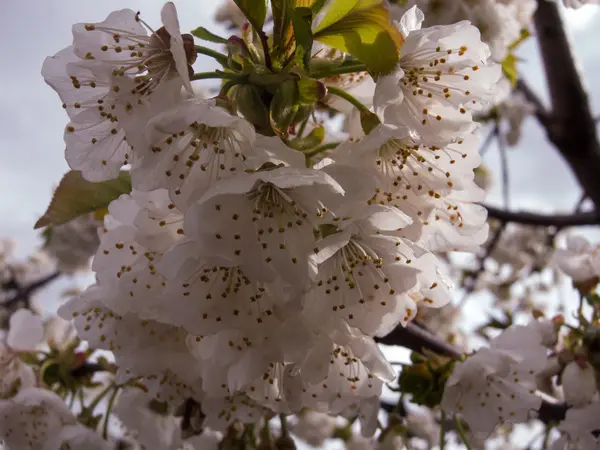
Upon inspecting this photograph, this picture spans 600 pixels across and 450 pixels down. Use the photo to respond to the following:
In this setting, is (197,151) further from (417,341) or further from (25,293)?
(25,293)

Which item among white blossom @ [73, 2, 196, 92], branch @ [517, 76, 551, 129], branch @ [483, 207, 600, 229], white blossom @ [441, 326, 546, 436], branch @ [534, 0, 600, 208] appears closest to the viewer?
white blossom @ [73, 2, 196, 92]

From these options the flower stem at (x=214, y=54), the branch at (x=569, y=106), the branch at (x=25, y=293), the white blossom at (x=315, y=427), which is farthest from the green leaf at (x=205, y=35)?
the white blossom at (x=315, y=427)

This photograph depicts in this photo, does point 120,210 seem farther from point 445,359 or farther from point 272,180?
point 445,359

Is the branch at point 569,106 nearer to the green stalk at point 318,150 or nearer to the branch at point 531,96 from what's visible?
the branch at point 531,96

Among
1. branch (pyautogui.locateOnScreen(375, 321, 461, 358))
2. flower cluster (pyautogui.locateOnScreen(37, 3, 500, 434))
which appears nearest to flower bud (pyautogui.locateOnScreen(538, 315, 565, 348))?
branch (pyautogui.locateOnScreen(375, 321, 461, 358))

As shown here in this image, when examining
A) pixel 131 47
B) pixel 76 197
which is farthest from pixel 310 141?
pixel 76 197

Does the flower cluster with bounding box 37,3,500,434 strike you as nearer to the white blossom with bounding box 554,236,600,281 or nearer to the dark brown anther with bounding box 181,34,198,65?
the dark brown anther with bounding box 181,34,198,65
